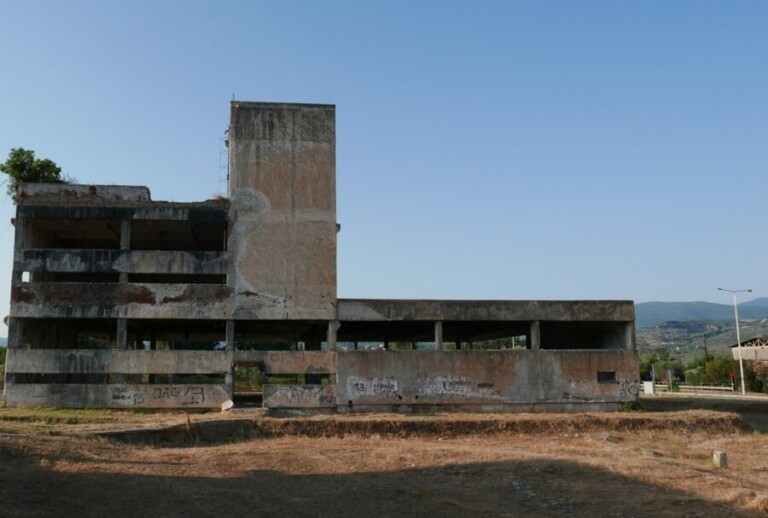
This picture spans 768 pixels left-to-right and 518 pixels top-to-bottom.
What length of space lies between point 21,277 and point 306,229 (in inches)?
436

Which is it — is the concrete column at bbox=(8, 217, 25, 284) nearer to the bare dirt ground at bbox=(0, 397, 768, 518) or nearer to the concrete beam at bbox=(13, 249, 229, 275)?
the concrete beam at bbox=(13, 249, 229, 275)

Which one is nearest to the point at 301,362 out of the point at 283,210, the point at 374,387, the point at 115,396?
the point at 374,387

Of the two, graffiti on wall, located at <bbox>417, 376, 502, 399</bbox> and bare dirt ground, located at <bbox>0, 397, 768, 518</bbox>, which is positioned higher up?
graffiti on wall, located at <bbox>417, 376, 502, 399</bbox>

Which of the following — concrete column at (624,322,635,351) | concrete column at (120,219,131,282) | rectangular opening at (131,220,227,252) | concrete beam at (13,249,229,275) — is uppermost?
rectangular opening at (131,220,227,252)

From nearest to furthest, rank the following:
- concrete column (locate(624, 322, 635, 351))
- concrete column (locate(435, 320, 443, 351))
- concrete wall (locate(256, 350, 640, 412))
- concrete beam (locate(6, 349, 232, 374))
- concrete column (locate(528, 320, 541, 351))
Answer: concrete beam (locate(6, 349, 232, 374)) → concrete wall (locate(256, 350, 640, 412)) → concrete column (locate(435, 320, 443, 351)) → concrete column (locate(528, 320, 541, 351)) → concrete column (locate(624, 322, 635, 351))

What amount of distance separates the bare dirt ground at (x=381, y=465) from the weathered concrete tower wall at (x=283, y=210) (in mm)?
5095

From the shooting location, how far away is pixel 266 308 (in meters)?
27.2

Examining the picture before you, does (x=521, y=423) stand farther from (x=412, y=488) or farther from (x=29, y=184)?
(x=29, y=184)

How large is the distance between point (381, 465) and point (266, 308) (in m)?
11.8

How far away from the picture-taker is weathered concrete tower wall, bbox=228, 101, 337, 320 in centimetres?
2730

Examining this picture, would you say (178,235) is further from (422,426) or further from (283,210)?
(422,426)

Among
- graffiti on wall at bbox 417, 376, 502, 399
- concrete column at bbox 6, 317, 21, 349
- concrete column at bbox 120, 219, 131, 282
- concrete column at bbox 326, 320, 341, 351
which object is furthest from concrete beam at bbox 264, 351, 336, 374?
concrete column at bbox 6, 317, 21, 349

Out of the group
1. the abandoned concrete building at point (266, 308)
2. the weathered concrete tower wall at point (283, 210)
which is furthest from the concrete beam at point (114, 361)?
the weathered concrete tower wall at point (283, 210)

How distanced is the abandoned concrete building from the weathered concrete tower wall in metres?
0.04
